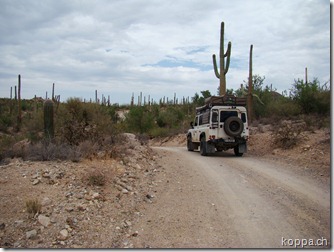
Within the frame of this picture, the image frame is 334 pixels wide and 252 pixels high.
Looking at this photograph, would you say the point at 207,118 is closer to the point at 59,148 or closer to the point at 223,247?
the point at 59,148

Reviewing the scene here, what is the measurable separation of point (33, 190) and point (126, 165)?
13.3ft

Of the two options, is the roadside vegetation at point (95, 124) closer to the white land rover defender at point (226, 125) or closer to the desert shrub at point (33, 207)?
the white land rover defender at point (226, 125)

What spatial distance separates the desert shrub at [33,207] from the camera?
6.13 meters

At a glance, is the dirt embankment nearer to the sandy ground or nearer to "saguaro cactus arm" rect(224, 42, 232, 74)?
the sandy ground

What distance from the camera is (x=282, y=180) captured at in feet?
32.2

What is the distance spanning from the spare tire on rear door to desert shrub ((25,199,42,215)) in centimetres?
1089

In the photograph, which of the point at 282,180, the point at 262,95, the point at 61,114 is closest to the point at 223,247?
the point at 282,180

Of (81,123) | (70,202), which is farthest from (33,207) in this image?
A: (81,123)

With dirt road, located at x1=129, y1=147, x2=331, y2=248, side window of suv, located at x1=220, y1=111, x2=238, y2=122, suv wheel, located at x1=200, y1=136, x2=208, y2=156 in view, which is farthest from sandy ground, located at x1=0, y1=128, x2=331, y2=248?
suv wheel, located at x1=200, y1=136, x2=208, y2=156

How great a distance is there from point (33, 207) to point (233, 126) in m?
11.3

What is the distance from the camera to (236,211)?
23.0ft

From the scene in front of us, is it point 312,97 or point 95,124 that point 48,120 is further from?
point 312,97

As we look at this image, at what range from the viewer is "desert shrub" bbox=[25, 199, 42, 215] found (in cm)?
613

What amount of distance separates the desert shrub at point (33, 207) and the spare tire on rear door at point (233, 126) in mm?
10888
